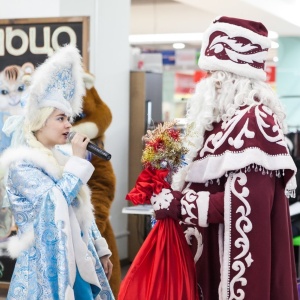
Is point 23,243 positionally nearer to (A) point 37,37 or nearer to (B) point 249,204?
(B) point 249,204

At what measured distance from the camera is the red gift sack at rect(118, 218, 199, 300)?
8.41 feet

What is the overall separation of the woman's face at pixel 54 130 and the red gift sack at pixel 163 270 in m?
0.56

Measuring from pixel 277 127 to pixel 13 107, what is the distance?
2.68 meters

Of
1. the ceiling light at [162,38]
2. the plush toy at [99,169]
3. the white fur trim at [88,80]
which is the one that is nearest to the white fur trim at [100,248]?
the plush toy at [99,169]

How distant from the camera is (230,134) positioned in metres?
2.61

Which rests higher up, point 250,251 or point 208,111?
point 208,111

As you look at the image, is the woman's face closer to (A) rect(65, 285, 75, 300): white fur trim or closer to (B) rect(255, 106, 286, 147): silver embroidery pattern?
(A) rect(65, 285, 75, 300): white fur trim

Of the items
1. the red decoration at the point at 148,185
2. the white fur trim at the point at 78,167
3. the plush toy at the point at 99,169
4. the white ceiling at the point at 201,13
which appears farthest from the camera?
the white ceiling at the point at 201,13

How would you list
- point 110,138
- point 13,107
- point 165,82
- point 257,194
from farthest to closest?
point 165,82
point 110,138
point 13,107
point 257,194

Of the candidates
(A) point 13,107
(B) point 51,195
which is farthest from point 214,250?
(A) point 13,107

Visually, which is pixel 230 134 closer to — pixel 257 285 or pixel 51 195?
pixel 257 285

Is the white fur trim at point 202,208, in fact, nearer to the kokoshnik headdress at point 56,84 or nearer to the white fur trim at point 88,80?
the kokoshnik headdress at point 56,84

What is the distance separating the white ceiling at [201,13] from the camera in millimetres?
8305

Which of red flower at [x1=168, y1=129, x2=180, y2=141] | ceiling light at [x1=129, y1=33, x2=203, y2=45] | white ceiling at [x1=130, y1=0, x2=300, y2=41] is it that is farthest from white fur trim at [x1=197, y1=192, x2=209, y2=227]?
ceiling light at [x1=129, y1=33, x2=203, y2=45]
